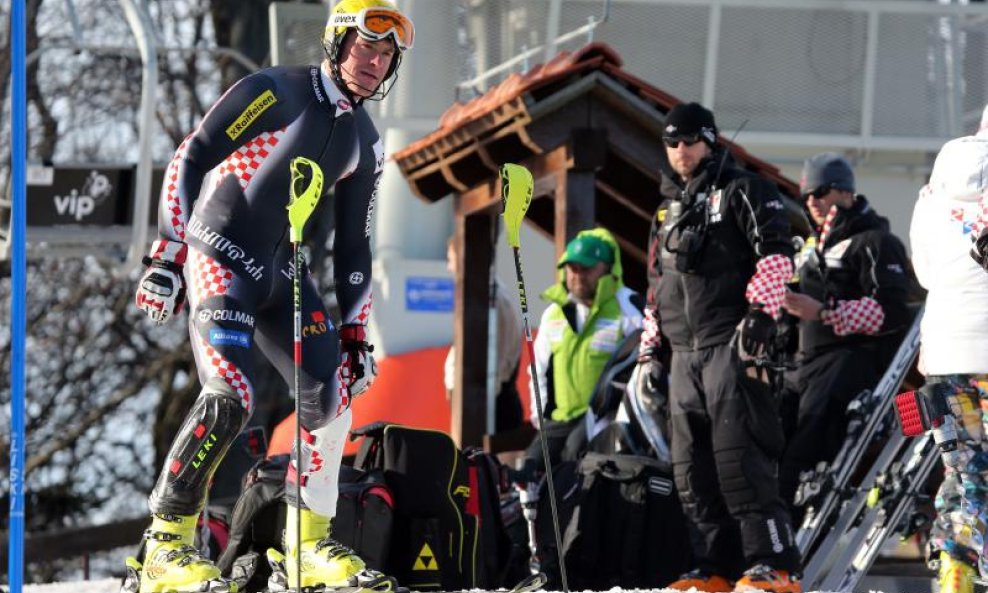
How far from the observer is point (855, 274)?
31.4 feet

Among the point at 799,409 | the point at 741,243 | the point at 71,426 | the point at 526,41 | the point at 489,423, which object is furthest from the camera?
the point at 71,426

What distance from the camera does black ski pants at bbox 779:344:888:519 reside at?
9445 millimetres

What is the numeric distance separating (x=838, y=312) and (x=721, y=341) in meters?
1.39

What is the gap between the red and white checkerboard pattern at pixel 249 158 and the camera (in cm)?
701

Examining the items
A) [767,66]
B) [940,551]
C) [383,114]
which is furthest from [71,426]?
[940,551]

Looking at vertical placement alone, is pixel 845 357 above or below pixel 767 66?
below

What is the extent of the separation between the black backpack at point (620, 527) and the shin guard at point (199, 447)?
7.81 ft

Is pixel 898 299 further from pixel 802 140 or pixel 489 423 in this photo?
pixel 802 140

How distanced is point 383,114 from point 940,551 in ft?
33.4

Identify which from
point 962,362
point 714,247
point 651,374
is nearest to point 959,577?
point 962,362

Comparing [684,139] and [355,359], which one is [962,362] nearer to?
[684,139]

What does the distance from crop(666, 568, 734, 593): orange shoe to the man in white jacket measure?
131cm

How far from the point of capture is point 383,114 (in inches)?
660

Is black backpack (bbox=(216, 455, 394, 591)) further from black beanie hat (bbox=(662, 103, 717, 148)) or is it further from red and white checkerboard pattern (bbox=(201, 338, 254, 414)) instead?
black beanie hat (bbox=(662, 103, 717, 148))
